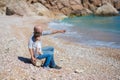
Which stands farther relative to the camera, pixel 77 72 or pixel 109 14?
pixel 109 14

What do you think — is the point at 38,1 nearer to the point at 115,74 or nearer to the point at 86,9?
the point at 86,9

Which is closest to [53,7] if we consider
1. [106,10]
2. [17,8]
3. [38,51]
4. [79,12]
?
[79,12]

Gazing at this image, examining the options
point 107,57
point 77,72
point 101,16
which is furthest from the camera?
point 101,16

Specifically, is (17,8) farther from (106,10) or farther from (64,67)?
(64,67)

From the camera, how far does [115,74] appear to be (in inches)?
505

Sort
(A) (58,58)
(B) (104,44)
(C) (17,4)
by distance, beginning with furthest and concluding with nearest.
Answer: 1. (C) (17,4)
2. (B) (104,44)
3. (A) (58,58)

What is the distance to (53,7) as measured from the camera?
59.9 meters

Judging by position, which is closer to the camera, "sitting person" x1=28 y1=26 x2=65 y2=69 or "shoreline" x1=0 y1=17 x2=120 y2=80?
"shoreline" x1=0 y1=17 x2=120 y2=80

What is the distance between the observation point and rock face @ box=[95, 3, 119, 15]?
57.4 metres

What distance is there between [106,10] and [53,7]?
1172 centimetres

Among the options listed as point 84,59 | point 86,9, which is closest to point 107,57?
point 84,59

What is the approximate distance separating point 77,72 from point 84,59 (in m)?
3.45

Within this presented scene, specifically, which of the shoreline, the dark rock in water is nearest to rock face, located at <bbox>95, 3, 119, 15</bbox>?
the dark rock in water

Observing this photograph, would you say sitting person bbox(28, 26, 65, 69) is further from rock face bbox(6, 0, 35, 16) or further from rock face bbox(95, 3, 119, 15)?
rock face bbox(95, 3, 119, 15)
